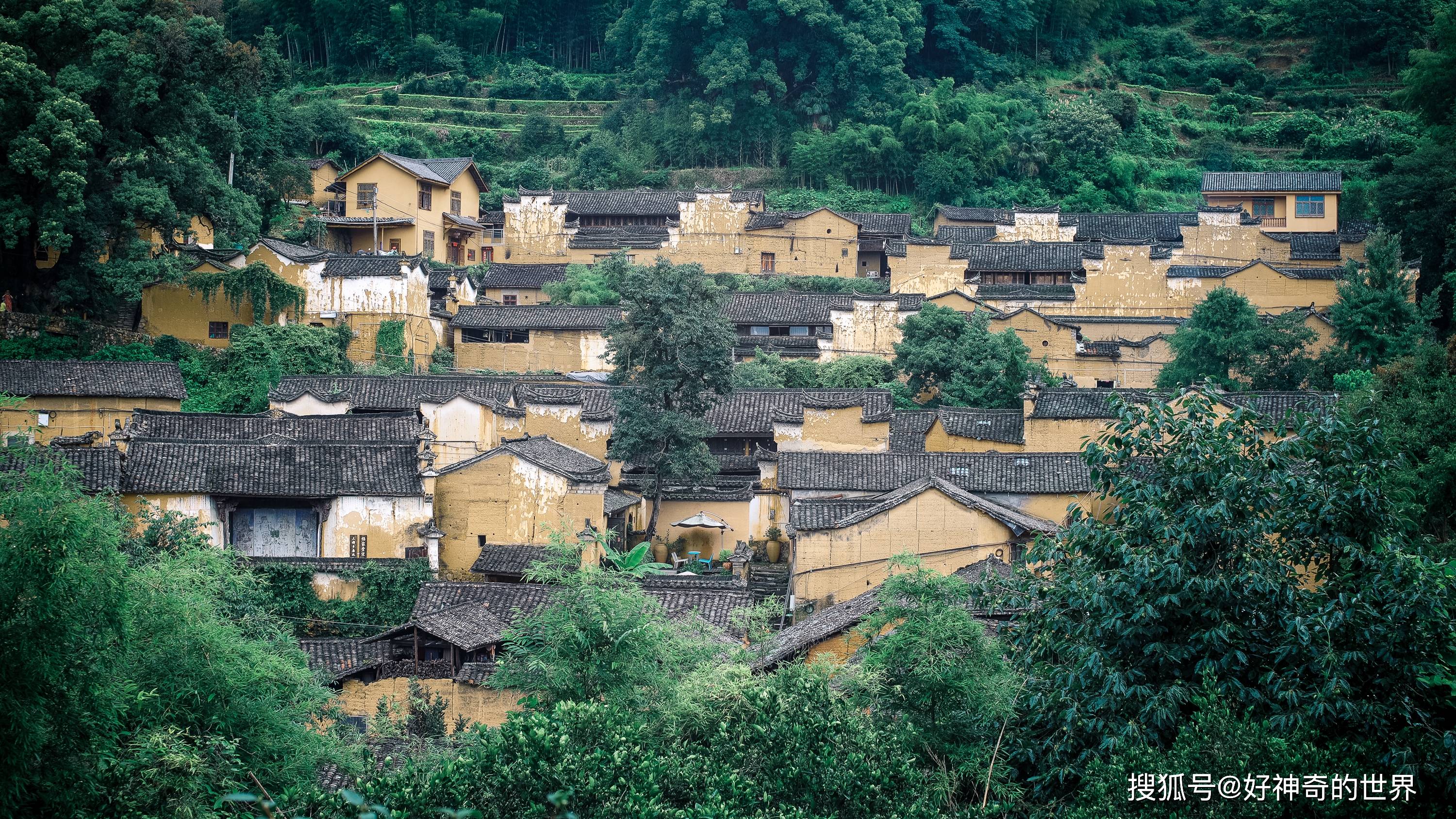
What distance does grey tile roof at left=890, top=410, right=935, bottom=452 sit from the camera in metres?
29.6

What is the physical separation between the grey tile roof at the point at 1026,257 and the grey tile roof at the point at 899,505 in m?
17.4

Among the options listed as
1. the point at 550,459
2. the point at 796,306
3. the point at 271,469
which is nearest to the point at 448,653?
the point at 550,459

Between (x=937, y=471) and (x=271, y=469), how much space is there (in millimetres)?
11652

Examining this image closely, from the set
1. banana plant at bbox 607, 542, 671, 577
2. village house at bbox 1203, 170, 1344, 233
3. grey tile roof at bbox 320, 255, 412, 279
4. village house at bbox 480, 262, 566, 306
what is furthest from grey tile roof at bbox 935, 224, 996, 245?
banana plant at bbox 607, 542, 671, 577

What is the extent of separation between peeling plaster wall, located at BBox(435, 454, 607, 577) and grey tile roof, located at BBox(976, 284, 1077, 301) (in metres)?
17.4

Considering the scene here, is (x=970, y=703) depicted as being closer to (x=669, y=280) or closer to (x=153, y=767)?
(x=153, y=767)

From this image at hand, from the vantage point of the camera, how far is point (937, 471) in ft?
85.6

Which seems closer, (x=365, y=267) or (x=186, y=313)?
(x=186, y=313)

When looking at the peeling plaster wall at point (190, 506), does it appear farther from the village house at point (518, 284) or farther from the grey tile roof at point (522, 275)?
the grey tile roof at point (522, 275)

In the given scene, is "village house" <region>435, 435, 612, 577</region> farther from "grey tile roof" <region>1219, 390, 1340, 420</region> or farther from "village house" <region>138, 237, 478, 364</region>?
"grey tile roof" <region>1219, 390, 1340, 420</region>

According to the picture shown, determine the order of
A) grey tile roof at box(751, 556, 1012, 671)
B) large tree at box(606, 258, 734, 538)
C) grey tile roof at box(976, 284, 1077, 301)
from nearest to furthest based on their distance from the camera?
grey tile roof at box(751, 556, 1012, 671)
large tree at box(606, 258, 734, 538)
grey tile roof at box(976, 284, 1077, 301)

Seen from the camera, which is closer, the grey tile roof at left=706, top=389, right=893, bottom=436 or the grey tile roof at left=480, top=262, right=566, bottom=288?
the grey tile roof at left=706, top=389, right=893, bottom=436

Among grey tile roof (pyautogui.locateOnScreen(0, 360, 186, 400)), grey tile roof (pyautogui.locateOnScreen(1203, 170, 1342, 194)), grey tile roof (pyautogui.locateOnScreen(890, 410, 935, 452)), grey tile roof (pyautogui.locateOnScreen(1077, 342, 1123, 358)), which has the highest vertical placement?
grey tile roof (pyautogui.locateOnScreen(1203, 170, 1342, 194))

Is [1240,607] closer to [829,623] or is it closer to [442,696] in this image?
[829,623]
